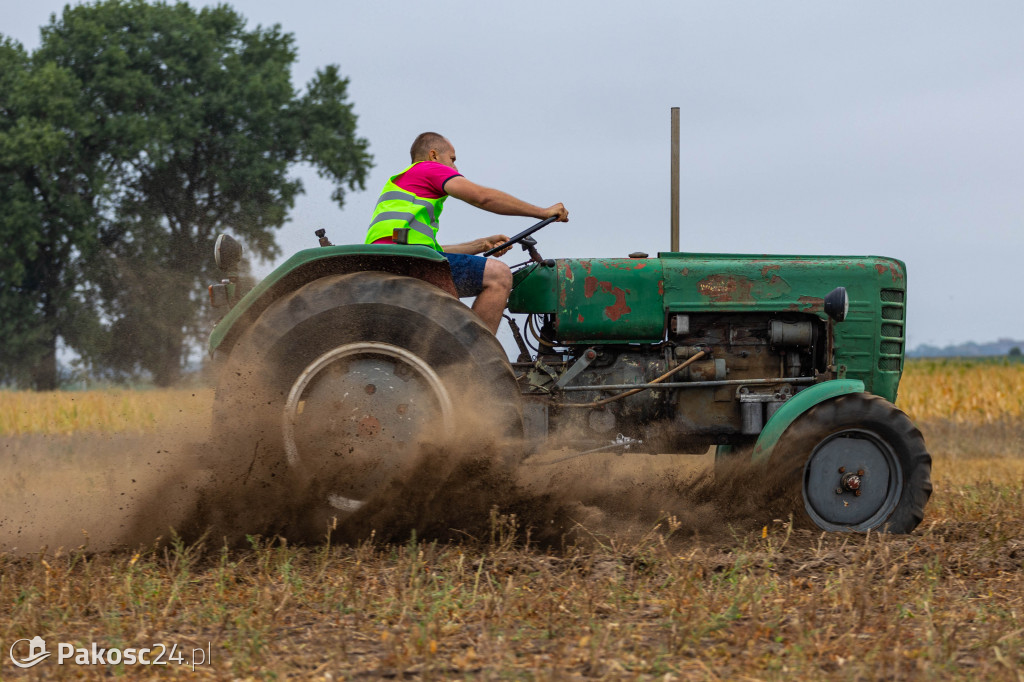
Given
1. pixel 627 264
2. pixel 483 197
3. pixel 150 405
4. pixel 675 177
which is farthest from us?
pixel 150 405

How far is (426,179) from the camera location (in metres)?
5.34

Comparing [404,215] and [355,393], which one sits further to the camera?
[404,215]

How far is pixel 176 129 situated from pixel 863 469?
23965 millimetres

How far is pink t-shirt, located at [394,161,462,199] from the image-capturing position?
532cm

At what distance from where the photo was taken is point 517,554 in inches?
177

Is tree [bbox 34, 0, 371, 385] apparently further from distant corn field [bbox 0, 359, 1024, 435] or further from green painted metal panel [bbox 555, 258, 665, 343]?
green painted metal panel [bbox 555, 258, 665, 343]

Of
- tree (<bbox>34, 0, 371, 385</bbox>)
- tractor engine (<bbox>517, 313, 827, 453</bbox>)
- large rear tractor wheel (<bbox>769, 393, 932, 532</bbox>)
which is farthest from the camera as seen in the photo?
tree (<bbox>34, 0, 371, 385</bbox>)

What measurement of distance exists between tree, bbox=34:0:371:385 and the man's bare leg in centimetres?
1813

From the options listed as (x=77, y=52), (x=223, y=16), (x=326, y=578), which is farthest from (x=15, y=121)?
(x=326, y=578)

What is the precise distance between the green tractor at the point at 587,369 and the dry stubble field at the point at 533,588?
265 millimetres

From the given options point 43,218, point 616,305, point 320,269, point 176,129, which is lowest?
point 616,305

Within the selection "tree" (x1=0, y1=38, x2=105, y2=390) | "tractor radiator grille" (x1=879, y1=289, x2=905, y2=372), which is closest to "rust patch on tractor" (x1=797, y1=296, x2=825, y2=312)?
"tractor radiator grille" (x1=879, y1=289, x2=905, y2=372)

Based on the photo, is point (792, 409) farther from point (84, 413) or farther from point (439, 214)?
point (84, 413)

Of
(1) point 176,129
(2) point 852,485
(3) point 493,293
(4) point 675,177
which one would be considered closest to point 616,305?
(3) point 493,293
